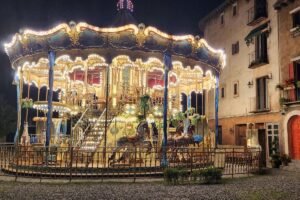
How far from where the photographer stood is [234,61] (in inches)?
1025

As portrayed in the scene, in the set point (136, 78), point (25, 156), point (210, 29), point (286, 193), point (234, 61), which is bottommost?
point (286, 193)

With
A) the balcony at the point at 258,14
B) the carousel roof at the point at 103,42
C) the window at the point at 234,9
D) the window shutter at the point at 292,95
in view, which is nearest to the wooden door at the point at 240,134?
the window shutter at the point at 292,95

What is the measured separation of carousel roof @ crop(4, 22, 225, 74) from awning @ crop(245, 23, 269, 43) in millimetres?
10947

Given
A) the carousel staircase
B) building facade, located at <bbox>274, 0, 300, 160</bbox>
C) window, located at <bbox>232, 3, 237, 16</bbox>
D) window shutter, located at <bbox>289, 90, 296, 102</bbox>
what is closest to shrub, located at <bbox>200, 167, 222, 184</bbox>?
the carousel staircase

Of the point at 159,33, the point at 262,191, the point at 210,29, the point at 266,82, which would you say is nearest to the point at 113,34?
the point at 159,33

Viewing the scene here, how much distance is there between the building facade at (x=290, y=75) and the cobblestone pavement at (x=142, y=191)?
30.0 feet

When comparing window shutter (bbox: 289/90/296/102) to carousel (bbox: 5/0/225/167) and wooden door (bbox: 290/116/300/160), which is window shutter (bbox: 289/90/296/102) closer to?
wooden door (bbox: 290/116/300/160)

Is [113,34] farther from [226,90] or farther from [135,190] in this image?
[226,90]

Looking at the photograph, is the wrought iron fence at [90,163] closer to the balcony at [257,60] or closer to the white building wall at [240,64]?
the white building wall at [240,64]

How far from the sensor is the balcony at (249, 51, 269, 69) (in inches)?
872

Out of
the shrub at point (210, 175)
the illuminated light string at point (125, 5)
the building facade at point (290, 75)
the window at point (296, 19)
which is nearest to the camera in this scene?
the shrub at point (210, 175)

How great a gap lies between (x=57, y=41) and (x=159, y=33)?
3.80 meters

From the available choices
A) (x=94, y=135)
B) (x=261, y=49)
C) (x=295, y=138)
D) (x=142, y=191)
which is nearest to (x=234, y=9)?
(x=261, y=49)

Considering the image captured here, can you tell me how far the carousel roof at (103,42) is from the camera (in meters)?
12.2
